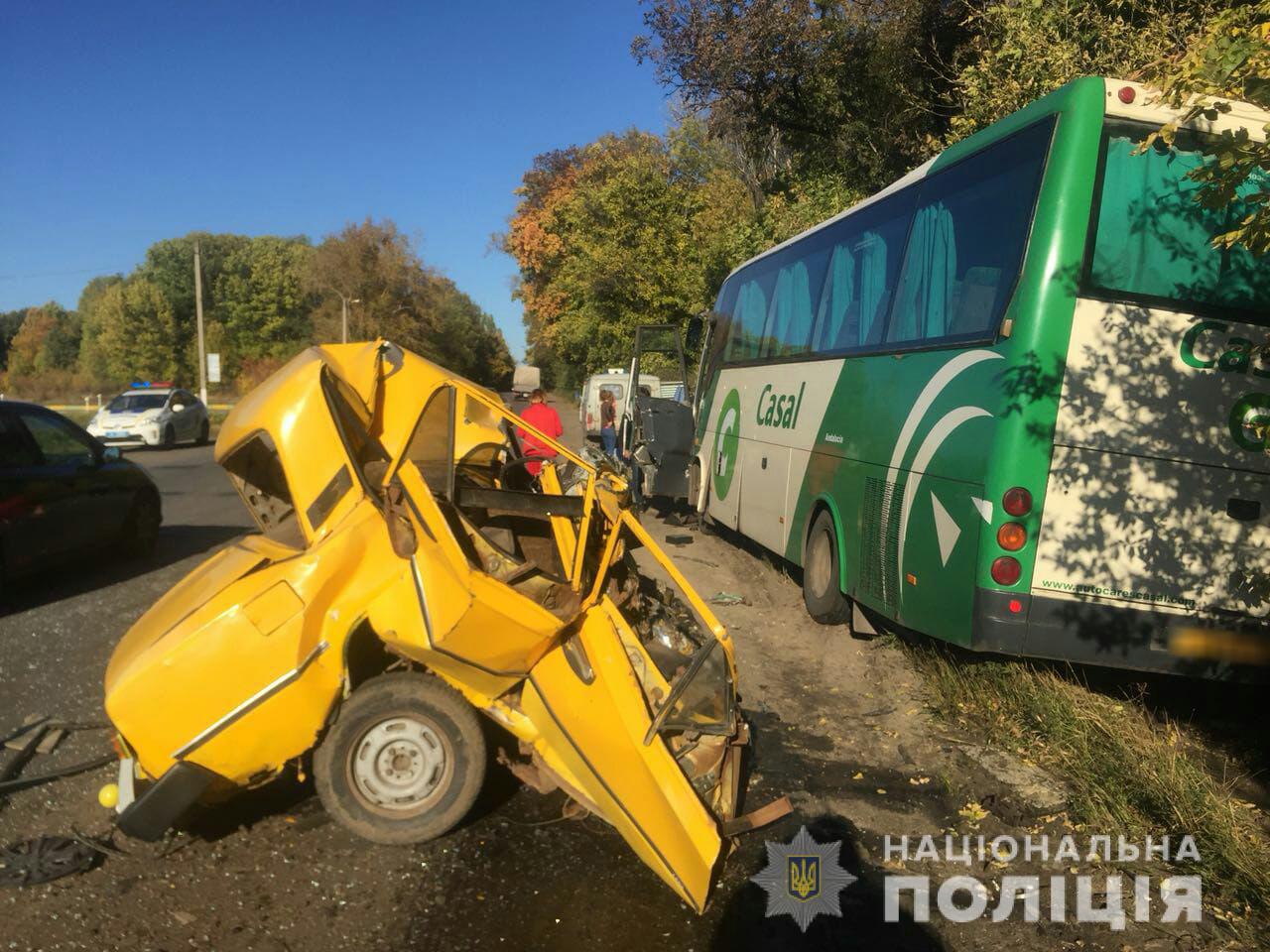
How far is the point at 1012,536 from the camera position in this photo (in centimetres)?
534

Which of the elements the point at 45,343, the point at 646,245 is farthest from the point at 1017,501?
the point at 45,343

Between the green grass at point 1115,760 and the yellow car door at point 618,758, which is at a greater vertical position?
the yellow car door at point 618,758

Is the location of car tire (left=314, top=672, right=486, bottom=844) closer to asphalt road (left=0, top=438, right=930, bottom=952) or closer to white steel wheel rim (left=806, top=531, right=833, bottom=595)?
asphalt road (left=0, top=438, right=930, bottom=952)

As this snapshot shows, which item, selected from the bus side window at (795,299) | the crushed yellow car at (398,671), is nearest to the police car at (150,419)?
the bus side window at (795,299)

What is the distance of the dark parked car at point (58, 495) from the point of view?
7980 mm

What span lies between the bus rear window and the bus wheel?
10.4ft

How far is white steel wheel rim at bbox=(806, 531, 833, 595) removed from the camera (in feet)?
27.3

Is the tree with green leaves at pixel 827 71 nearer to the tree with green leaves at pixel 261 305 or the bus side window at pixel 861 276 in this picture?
the bus side window at pixel 861 276

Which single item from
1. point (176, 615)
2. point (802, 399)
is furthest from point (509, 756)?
point (802, 399)

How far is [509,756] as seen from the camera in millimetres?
4434

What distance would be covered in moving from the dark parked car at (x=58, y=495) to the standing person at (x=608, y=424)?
848 centimetres

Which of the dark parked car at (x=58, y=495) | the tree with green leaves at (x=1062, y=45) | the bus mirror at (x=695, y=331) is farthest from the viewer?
the bus mirror at (x=695, y=331)

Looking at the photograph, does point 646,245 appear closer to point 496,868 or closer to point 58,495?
point 58,495

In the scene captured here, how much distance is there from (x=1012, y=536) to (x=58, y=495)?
25.8 feet
